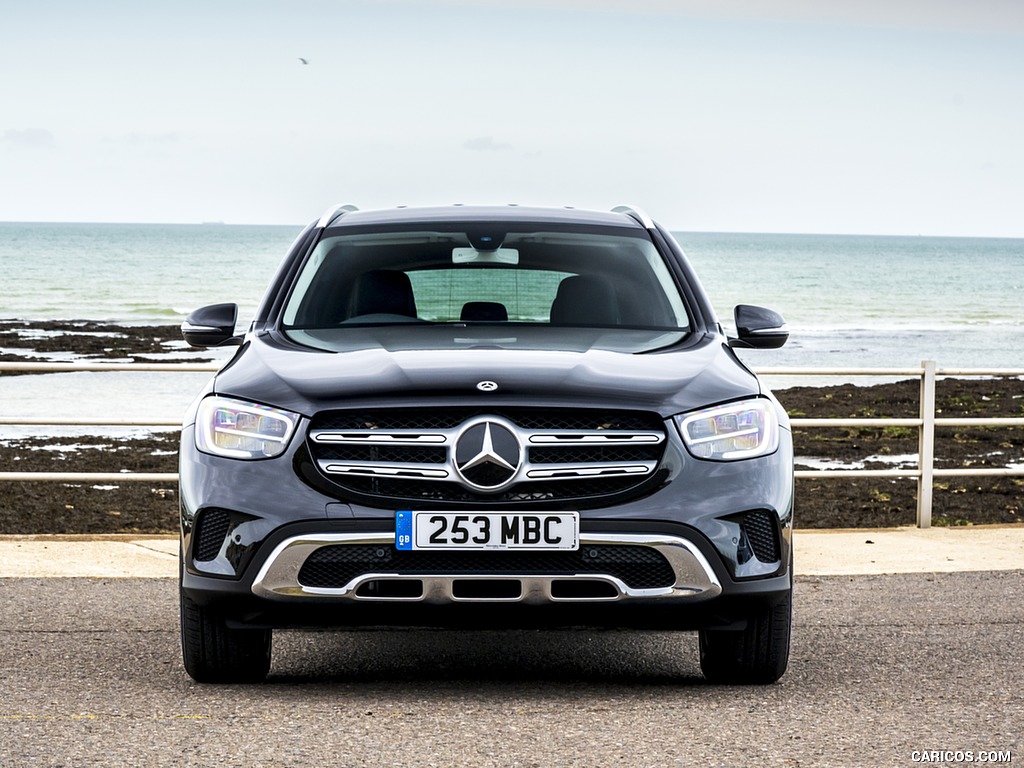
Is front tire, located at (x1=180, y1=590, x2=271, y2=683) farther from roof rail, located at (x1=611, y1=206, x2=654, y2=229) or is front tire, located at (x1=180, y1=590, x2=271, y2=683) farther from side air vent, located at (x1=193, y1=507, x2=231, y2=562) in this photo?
roof rail, located at (x1=611, y1=206, x2=654, y2=229)

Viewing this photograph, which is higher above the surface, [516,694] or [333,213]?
[333,213]

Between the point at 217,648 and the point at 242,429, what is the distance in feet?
2.53

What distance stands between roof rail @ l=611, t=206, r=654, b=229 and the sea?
18.8 ft

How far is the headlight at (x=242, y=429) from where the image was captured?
468 centimetres

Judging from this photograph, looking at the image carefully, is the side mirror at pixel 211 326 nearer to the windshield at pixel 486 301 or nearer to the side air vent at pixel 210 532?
the windshield at pixel 486 301

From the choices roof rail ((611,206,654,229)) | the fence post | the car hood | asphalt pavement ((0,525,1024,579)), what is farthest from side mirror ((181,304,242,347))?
the fence post

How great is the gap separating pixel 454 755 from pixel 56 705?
4.75 feet

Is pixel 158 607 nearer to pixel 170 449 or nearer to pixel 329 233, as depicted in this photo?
pixel 329 233

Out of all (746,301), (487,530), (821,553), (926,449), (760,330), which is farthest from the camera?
(746,301)

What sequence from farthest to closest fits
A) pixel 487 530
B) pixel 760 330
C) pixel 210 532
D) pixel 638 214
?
1. pixel 638 214
2. pixel 760 330
3. pixel 210 532
4. pixel 487 530

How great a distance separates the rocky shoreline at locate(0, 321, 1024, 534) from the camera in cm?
1477

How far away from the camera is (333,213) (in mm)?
6660

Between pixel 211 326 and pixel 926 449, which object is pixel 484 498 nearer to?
pixel 211 326

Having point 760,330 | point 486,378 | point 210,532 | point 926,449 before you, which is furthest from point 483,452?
point 926,449
